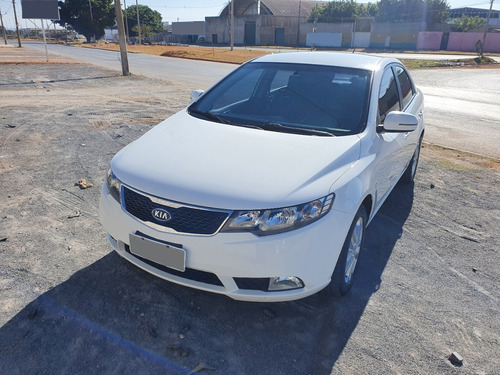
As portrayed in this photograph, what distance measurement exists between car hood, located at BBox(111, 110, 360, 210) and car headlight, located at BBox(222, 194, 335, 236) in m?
0.04

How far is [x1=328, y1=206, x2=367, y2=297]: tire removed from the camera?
Result: 8.94 ft

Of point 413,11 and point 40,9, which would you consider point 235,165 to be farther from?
point 413,11

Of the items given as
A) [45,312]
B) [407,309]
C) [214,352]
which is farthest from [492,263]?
[45,312]

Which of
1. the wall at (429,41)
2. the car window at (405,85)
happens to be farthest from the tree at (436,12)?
the car window at (405,85)

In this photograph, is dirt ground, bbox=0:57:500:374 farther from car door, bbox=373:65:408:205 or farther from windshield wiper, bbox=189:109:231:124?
windshield wiper, bbox=189:109:231:124

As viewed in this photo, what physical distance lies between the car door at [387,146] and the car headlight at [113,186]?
6.37 ft

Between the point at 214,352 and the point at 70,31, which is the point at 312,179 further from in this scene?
the point at 70,31

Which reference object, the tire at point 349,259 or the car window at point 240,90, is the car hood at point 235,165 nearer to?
the tire at point 349,259

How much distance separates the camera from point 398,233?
403 centimetres

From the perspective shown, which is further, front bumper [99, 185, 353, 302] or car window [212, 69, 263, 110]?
car window [212, 69, 263, 110]

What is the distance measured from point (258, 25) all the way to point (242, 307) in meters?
72.6

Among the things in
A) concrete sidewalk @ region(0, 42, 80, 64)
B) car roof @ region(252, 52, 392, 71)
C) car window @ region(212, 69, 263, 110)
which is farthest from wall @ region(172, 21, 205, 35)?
car window @ region(212, 69, 263, 110)

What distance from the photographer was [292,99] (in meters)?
3.66

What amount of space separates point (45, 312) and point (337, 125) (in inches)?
102
